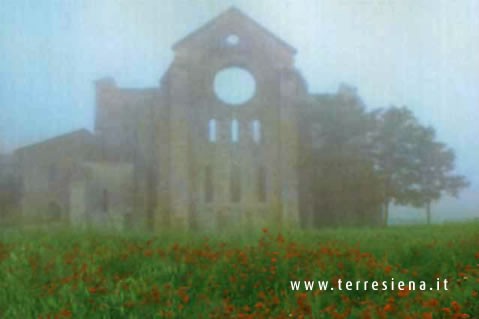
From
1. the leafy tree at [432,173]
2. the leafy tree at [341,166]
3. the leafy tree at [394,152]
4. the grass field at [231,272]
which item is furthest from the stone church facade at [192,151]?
the leafy tree at [432,173]

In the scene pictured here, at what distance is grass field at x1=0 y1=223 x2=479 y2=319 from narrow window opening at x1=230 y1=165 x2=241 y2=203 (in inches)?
36.0

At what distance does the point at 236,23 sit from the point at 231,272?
12.4 ft

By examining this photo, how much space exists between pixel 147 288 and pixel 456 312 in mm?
2770

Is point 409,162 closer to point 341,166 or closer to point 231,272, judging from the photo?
point 341,166

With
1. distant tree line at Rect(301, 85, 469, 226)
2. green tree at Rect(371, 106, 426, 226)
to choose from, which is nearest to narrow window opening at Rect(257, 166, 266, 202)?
distant tree line at Rect(301, 85, 469, 226)

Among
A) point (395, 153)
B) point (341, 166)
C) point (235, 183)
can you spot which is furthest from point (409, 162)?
point (235, 183)

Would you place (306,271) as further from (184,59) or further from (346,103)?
(184,59)

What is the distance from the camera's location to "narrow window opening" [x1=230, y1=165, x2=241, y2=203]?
8564 mm

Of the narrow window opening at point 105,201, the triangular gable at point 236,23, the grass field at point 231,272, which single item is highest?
the triangular gable at point 236,23

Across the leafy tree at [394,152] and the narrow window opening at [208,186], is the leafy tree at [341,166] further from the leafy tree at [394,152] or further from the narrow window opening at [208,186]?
the narrow window opening at [208,186]

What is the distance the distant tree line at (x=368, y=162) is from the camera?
836 centimetres

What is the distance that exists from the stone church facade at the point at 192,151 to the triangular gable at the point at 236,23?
2 centimetres

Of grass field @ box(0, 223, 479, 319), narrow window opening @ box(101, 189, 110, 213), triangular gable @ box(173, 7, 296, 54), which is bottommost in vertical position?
grass field @ box(0, 223, 479, 319)

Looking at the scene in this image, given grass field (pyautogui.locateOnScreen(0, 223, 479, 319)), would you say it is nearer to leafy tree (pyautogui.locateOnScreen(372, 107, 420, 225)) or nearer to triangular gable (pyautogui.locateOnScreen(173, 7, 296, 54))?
leafy tree (pyautogui.locateOnScreen(372, 107, 420, 225))
